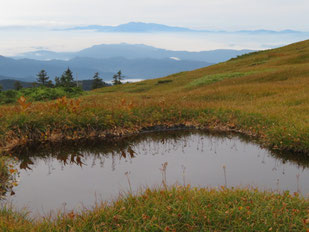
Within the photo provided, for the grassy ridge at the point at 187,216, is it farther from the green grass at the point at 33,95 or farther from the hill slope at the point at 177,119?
the green grass at the point at 33,95

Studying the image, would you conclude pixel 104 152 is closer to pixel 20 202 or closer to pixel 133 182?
pixel 133 182

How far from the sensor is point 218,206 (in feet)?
18.9

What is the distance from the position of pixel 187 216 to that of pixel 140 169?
13.6 feet

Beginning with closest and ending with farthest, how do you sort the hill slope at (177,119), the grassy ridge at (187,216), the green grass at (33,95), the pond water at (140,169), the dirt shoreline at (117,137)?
the grassy ridge at (187,216), the pond water at (140,169), the dirt shoreline at (117,137), the hill slope at (177,119), the green grass at (33,95)

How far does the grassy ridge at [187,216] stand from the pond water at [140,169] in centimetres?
109

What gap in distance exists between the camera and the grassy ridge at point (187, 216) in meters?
5.27

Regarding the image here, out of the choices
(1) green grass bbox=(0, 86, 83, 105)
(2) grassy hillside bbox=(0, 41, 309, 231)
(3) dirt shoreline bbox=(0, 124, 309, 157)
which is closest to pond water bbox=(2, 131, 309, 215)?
(3) dirt shoreline bbox=(0, 124, 309, 157)

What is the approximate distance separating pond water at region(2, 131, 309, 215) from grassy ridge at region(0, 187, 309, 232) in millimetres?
1088

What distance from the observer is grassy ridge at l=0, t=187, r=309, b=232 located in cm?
527

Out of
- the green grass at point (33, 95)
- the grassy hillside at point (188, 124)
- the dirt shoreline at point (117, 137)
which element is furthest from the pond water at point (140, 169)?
the green grass at point (33, 95)

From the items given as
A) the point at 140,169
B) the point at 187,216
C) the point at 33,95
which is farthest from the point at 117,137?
the point at 33,95

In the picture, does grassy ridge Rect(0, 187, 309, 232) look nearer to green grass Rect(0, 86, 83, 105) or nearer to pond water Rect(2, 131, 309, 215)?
pond water Rect(2, 131, 309, 215)

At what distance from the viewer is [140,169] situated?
945cm

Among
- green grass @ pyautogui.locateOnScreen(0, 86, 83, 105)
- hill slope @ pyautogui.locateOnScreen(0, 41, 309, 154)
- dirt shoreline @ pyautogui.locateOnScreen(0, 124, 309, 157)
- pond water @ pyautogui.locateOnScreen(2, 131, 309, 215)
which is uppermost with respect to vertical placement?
green grass @ pyautogui.locateOnScreen(0, 86, 83, 105)
